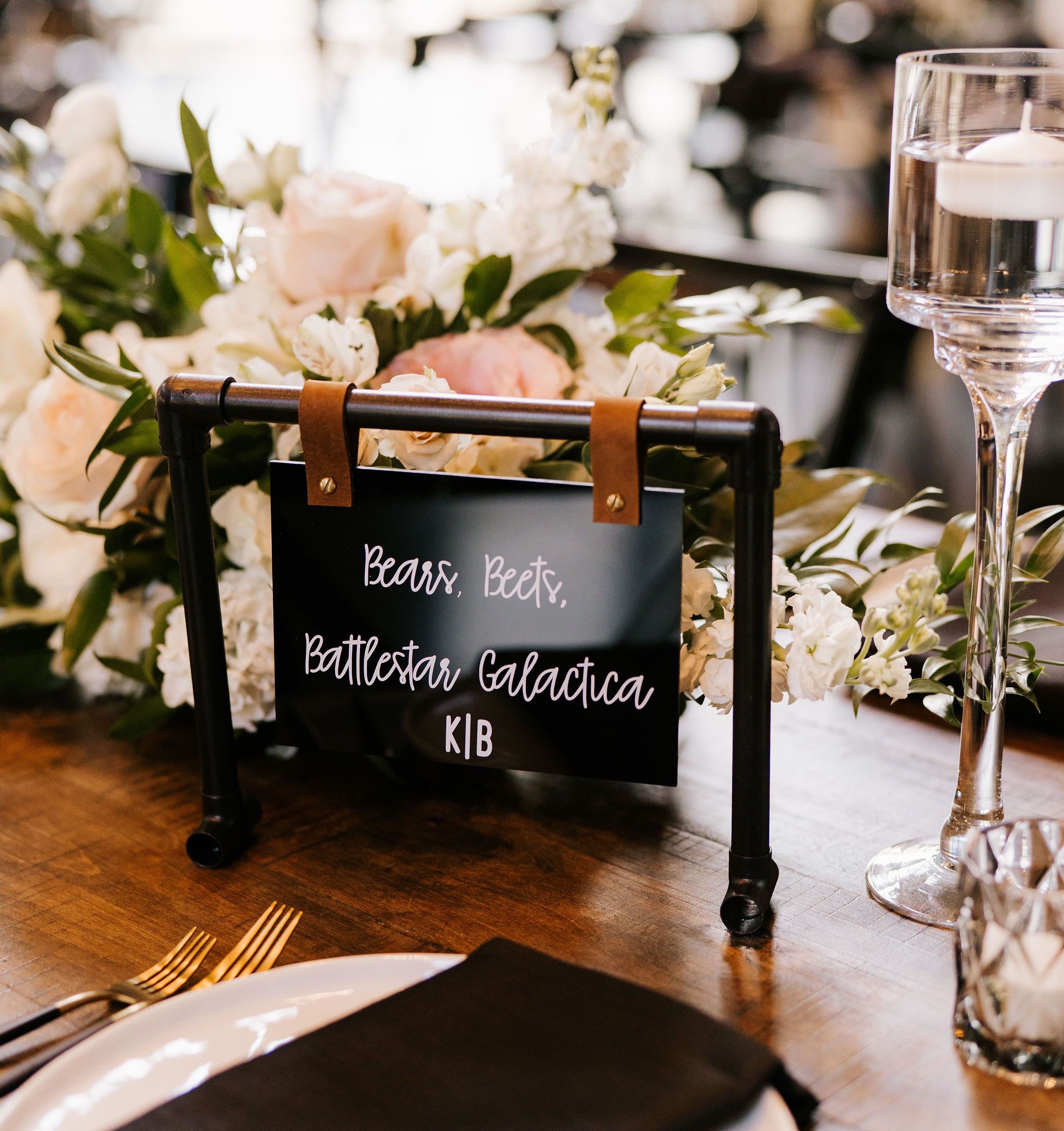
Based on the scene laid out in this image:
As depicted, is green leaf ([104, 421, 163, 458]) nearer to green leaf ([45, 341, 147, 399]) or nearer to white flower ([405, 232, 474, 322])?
green leaf ([45, 341, 147, 399])

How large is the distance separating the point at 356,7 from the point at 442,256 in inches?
187

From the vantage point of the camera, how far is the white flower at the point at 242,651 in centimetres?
89

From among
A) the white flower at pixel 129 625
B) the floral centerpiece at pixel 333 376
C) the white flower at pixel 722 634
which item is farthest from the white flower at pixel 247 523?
the white flower at pixel 722 634

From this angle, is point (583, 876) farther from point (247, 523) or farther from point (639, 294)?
point (639, 294)

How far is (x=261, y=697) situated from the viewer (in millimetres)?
912

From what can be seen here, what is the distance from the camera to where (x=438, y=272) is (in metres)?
0.99

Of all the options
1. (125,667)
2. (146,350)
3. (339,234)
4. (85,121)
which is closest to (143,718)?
(125,667)

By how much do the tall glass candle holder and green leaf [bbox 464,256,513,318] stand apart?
1.15ft

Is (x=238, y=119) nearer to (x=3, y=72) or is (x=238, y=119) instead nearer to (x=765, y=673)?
(x=3, y=72)

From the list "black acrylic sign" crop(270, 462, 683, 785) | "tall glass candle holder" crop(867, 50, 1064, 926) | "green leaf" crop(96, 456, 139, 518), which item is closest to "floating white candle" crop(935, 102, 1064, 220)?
"tall glass candle holder" crop(867, 50, 1064, 926)

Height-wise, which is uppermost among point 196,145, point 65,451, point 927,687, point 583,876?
point 196,145

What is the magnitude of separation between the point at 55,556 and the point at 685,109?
11.1 feet

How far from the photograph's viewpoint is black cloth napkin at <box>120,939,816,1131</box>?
1.71ft

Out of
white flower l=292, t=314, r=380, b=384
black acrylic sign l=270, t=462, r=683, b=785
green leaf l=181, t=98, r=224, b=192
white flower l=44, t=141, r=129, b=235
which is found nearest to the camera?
black acrylic sign l=270, t=462, r=683, b=785
